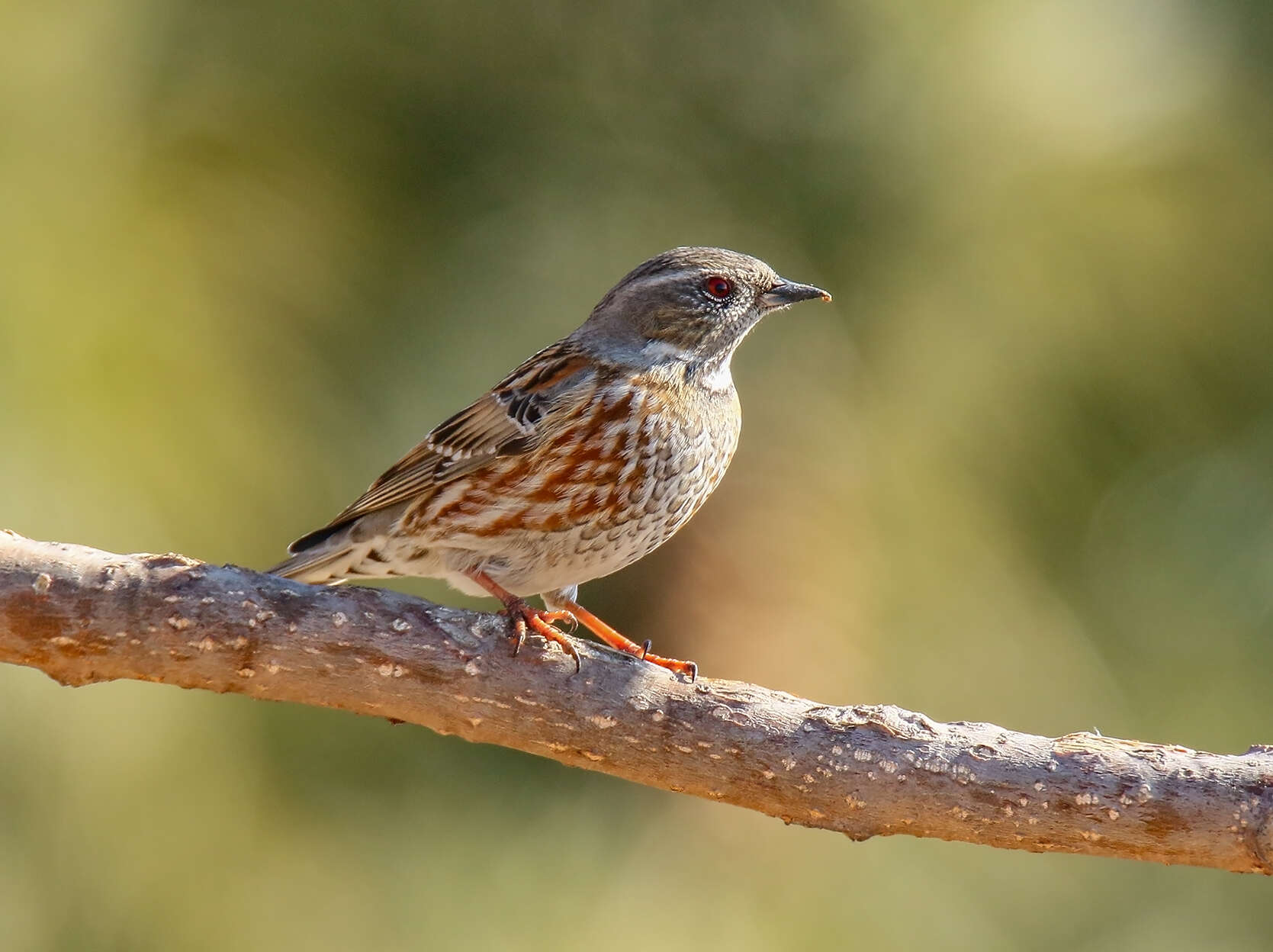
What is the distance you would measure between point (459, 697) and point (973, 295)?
12.6ft

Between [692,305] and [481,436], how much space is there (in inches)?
37.1

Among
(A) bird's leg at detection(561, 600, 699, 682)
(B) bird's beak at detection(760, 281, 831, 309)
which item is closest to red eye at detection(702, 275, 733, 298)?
(B) bird's beak at detection(760, 281, 831, 309)

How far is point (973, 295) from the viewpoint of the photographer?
6109 millimetres

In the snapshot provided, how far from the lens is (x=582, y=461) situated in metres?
4.10

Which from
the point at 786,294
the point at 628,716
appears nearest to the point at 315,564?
the point at 628,716

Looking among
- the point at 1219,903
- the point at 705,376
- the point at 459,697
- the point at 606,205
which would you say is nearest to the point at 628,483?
the point at 705,376

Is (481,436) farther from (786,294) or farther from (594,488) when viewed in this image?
(786,294)

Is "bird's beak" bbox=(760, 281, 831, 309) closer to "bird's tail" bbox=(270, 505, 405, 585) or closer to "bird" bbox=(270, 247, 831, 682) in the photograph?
"bird" bbox=(270, 247, 831, 682)

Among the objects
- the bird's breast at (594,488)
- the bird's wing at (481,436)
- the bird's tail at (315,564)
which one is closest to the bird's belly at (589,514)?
the bird's breast at (594,488)

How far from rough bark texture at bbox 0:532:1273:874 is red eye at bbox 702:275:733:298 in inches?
69.9

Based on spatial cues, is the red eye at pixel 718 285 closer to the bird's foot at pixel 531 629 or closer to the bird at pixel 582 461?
the bird at pixel 582 461

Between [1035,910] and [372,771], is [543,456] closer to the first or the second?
[372,771]

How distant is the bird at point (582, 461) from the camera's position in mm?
4094

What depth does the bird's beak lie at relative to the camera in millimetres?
4625
